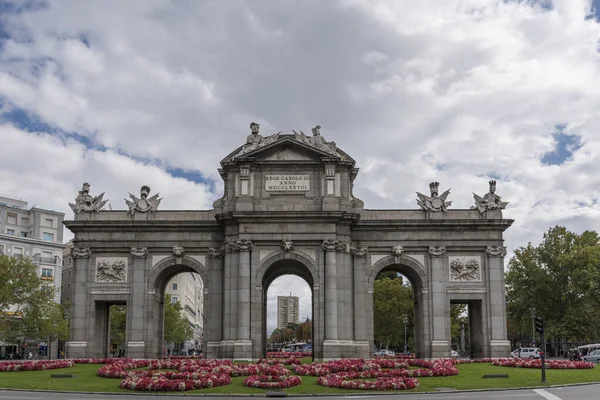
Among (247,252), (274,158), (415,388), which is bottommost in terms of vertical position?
(415,388)

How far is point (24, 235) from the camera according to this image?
10338 cm

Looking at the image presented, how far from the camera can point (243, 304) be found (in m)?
51.3

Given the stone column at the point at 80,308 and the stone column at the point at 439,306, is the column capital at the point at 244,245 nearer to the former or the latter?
the stone column at the point at 80,308

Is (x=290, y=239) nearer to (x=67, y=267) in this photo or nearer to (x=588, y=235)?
(x=588, y=235)

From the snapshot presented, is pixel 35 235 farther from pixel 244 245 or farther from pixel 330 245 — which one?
pixel 330 245

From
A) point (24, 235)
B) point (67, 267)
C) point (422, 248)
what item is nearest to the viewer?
point (422, 248)

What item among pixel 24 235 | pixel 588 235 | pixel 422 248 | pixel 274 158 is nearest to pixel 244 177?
pixel 274 158

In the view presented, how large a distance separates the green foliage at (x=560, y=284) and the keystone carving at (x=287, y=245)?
39.0 m

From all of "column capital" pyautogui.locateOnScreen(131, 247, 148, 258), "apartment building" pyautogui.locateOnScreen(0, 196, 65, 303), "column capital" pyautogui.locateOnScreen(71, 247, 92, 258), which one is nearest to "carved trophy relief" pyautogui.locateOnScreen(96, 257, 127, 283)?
"column capital" pyautogui.locateOnScreen(131, 247, 148, 258)

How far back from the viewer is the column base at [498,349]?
177 feet

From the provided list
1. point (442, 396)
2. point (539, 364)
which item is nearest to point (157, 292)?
point (539, 364)

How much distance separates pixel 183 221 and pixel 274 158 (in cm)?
901

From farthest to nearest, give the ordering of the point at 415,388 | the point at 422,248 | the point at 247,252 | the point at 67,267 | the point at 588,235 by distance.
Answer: the point at 67,267 → the point at 588,235 → the point at 422,248 → the point at 247,252 → the point at 415,388

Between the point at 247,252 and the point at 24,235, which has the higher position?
the point at 24,235
